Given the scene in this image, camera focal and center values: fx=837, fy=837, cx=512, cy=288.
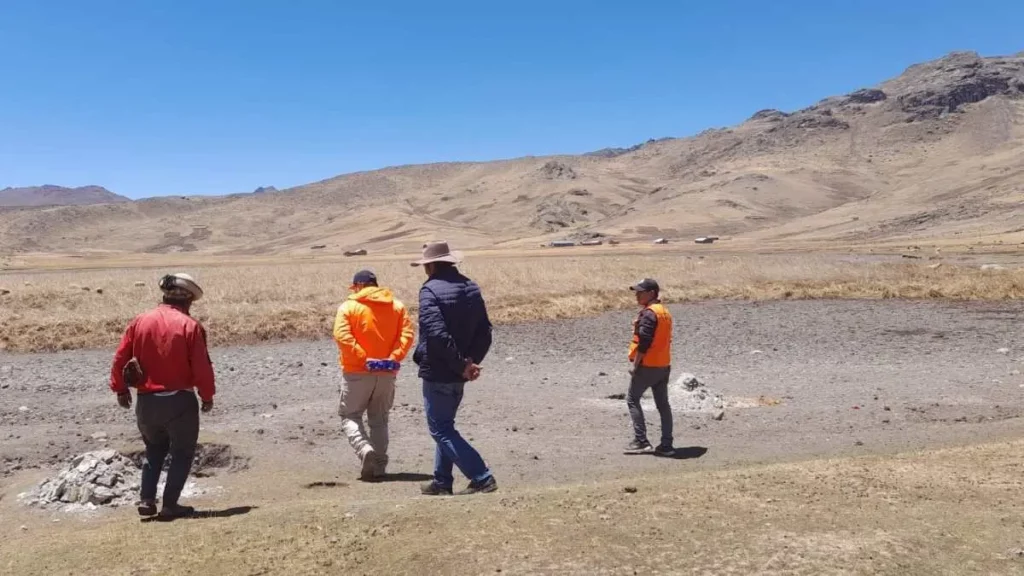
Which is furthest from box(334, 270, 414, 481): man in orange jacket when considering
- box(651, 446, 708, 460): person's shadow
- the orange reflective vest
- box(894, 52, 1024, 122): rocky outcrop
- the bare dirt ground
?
box(894, 52, 1024, 122): rocky outcrop

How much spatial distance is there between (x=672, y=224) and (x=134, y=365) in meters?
107

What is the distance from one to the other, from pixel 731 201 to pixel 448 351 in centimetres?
12261

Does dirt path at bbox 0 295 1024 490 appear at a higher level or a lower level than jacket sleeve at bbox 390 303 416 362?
lower

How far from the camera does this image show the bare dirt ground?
4953 mm

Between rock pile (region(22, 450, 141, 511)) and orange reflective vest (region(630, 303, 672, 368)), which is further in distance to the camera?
orange reflective vest (region(630, 303, 672, 368))

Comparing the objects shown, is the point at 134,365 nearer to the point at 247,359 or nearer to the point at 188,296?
the point at 188,296

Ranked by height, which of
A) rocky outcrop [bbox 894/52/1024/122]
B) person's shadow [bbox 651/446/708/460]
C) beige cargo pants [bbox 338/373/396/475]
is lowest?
person's shadow [bbox 651/446/708/460]

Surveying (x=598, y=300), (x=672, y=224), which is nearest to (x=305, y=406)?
(x=598, y=300)

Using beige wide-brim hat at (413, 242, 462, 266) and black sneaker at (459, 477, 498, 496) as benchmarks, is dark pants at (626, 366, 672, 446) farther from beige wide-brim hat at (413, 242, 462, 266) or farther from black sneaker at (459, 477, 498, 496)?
beige wide-brim hat at (413, 242, 462, 266)

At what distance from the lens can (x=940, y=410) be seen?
10.7m

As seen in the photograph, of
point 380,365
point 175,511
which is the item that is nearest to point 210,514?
point 175,511

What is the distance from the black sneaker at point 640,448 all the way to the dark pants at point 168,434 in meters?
4.51

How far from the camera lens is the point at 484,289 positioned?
88.0 ft

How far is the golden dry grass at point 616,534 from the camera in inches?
187
